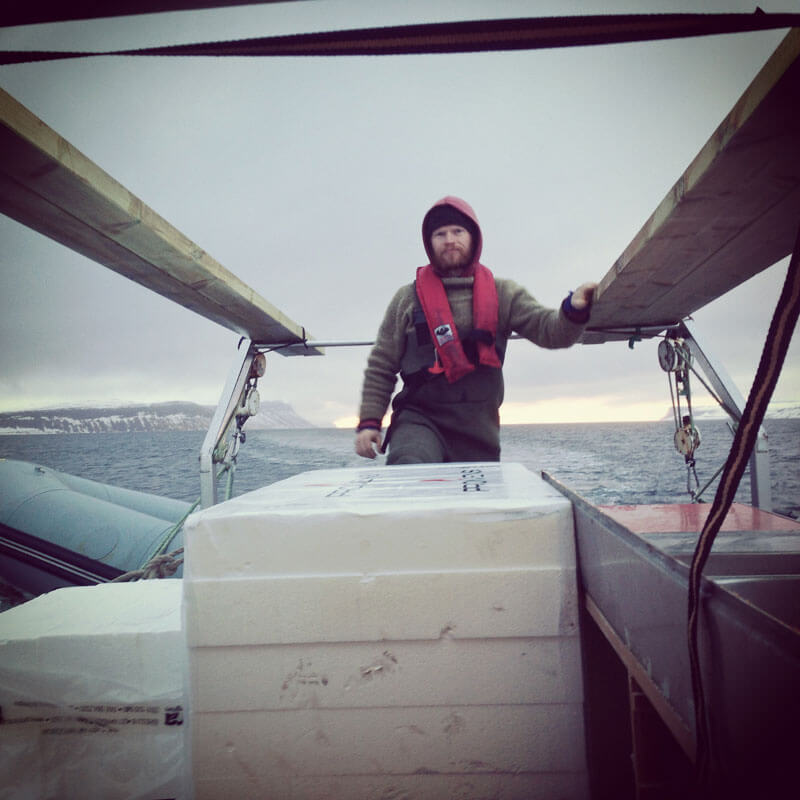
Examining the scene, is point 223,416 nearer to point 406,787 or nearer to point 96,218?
point 96,218

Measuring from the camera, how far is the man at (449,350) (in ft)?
6.38

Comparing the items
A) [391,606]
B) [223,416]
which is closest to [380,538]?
[391,606]

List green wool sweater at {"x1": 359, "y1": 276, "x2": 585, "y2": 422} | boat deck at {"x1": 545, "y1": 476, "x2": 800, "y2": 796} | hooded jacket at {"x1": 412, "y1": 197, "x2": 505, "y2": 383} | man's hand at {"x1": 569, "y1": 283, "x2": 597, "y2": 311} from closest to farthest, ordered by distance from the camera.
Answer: boat deck at {"x1": 545, "y1": 476, "x2": 800, "y2": 796}, man's hand at {"x1": 569, "y1": 283, "x2": 597, "y2": 311}, hooded jacket at {"x1": 412, "y1": 197, "x2": 505, "y2": 383}, green wool sweater at {"x1": 359, "y1": 276, "x2": 585, "y2": 422}

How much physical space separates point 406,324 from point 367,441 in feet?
1.66

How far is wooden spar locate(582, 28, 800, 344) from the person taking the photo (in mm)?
920

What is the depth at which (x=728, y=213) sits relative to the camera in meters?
1.36

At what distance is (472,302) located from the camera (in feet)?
6.89

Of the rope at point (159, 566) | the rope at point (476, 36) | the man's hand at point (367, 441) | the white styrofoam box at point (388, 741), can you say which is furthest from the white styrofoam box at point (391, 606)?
the rope at point (159, 566)

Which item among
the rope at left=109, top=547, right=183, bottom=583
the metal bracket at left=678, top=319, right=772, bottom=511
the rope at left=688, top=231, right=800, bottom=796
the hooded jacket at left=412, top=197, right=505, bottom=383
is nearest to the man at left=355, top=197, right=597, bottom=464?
the hooded jacket at left=412, top=197, right=505, bottom=383

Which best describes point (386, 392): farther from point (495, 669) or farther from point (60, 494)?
point (60, 494)

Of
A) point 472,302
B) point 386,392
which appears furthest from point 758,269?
point 386,392

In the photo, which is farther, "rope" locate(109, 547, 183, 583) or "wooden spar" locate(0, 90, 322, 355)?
"rope" locate(109, 547, 183, 583)

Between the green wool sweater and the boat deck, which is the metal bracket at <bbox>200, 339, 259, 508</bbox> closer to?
the green wool sweater

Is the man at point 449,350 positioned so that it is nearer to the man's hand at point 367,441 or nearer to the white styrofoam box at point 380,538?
the man's hand at point 367,441
